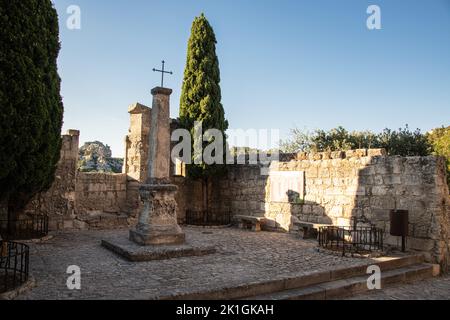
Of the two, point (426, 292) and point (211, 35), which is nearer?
point (426, 292)

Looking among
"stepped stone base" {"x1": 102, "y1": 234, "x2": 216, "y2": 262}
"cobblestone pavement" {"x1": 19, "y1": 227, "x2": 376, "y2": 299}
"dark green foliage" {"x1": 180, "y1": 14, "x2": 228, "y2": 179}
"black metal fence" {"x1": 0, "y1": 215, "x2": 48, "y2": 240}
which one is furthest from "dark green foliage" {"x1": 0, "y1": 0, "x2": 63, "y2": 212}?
"dark green foliage" {"x1": 180, "y1": 14, "x2": 228, "y2": 179}

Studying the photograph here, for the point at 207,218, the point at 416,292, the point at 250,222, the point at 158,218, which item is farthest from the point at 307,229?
the point at 158,218

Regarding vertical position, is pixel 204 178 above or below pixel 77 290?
above

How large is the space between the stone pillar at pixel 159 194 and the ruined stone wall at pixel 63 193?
3329mm

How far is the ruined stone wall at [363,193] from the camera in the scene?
291 inches

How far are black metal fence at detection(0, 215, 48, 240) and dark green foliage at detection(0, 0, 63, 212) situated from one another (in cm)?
52

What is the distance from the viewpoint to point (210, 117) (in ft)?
40.2

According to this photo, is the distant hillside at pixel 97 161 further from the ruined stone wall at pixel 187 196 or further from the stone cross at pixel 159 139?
the stone cross at pixel 159 139

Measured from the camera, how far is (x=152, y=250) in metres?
6.86

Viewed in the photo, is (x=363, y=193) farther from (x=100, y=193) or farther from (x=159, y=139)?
(x=100, y=193)

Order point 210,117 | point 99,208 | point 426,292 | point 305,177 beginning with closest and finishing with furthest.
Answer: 1. point 426,292
2. point 305,177
3. point 99,208
4. point 210,117
